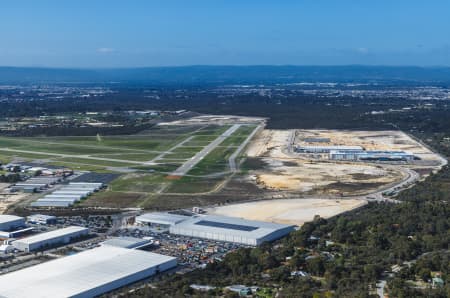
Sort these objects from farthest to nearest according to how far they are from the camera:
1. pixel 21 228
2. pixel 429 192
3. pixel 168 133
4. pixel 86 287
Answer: pixel 168 133
pixel 429 192
pixel 21 228
pixel 86 287

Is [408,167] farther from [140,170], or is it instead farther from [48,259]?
[48,259]

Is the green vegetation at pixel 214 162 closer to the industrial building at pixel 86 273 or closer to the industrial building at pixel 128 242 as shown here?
the industrial building at pixel 128 242

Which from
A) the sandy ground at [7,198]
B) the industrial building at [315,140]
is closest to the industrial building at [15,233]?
the sandy ground at [7,198]

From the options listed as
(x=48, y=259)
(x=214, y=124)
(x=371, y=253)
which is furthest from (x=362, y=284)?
(x=214, y=124)

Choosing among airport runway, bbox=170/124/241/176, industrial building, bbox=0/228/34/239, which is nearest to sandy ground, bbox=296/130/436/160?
airport runway, bbox=170/124/241/176

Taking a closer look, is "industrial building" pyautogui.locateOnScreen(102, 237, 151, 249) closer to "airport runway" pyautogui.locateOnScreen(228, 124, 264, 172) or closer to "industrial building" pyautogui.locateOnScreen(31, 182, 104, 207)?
"industrial building" pyautogui.locateOnScreen(31, 182, 104, 207)

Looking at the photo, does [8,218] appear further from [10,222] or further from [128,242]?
[128,242]

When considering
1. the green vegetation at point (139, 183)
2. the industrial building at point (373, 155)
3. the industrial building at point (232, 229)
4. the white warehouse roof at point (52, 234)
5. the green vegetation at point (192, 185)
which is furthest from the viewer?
the industrial building at point (373, 155)
